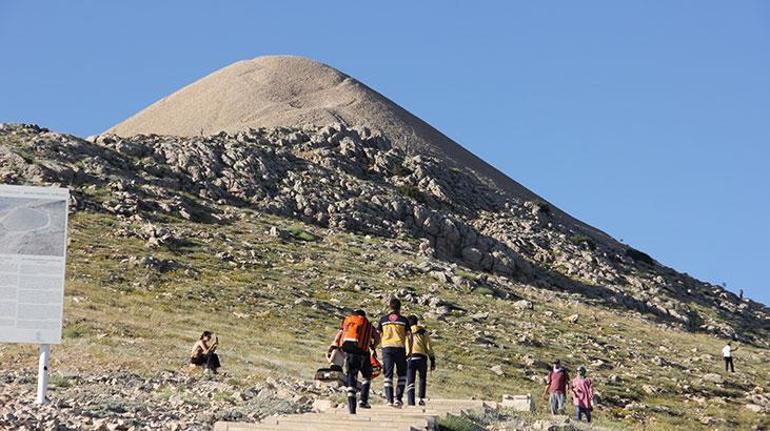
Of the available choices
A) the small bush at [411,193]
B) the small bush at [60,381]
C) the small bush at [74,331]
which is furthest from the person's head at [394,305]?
the small bush at [411,193]

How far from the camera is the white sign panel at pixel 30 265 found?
19656 millimetres

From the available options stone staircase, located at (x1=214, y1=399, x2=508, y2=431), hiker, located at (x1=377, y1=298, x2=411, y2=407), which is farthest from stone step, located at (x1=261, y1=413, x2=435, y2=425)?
hiker, located at (x1=377, y1=298, x2=411, y2=407)

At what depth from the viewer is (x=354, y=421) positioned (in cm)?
1795

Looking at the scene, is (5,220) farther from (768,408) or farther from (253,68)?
(253,68)

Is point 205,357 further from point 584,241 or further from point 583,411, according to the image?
point 584,241

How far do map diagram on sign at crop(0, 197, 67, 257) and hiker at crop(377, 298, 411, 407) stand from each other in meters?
4.95

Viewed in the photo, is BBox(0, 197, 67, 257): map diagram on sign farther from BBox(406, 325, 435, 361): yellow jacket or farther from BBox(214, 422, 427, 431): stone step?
BBox(406, 325, 435, 361): yellow jacket

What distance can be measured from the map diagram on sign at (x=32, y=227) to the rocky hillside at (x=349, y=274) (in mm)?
3166

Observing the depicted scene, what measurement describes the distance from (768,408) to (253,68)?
82.3m

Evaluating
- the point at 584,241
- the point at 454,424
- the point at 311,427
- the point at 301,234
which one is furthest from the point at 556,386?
the point at 584,241

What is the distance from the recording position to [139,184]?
6372 centimetres

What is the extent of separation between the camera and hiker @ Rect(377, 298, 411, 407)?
20.4 m

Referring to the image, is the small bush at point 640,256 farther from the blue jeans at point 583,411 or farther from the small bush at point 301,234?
the blue jeans at point 583,411

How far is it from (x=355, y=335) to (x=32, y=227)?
198 inches
